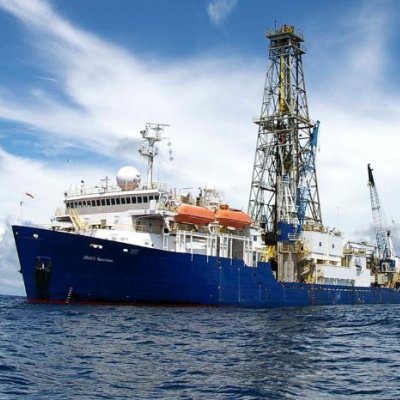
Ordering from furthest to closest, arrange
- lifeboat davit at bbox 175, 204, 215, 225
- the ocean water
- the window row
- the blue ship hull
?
the window row
lifeboat davit at bbox 175, 204, 215, 225
the blue ship hull
the ocean water

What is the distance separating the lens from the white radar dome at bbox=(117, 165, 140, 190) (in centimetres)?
4350

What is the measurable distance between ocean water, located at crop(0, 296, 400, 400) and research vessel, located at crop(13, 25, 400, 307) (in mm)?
6305

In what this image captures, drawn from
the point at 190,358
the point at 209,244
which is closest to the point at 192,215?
the point at 209,244

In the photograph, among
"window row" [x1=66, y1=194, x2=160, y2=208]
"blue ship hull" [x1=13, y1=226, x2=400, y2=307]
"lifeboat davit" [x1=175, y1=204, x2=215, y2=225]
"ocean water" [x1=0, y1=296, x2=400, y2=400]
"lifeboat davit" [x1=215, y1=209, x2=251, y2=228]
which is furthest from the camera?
"lifeboat davit" [x1=215, y1=209, x2=251, y2=228]

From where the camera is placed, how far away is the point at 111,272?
36594 millimetres

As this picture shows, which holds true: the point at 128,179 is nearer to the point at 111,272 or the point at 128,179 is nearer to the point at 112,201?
the point at 112,201

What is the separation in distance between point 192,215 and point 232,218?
463 centimetres

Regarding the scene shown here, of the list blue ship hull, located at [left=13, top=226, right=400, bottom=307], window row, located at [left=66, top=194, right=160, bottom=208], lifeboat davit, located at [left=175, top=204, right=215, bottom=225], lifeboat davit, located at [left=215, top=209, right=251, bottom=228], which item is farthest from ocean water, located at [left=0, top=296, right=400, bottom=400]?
lifeboat davit, located at [left=215, top=209, right=251, bottom=228]

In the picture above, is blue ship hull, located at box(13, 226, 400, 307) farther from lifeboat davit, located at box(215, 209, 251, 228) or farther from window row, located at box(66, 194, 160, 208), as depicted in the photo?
window row, located at box(66, 194, 160, 208)

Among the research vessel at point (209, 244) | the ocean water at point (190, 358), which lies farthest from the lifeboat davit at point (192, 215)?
the ocean water at point (190, 358)

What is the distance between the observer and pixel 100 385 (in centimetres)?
1412

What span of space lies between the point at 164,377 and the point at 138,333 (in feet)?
28.2

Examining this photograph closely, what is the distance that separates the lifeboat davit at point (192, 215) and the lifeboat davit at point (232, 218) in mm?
1716

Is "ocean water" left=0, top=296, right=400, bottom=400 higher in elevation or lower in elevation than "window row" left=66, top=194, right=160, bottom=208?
lower
